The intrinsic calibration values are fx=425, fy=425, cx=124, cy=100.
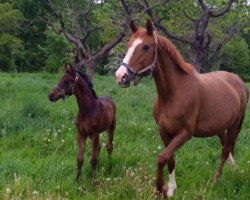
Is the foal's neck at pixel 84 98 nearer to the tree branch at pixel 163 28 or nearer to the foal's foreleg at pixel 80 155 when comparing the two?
the foal's foreleg at pixel 80 155

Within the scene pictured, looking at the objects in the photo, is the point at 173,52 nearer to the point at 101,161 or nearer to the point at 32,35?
the point at 101,161

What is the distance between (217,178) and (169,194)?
111 centimetres

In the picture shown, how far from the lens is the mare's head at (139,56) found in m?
4.85

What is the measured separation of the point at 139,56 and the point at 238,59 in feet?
186

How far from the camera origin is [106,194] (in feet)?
17.2

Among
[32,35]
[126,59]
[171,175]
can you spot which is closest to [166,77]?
[126,59]

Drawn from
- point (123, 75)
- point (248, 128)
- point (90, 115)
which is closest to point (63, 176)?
point (90, 115)

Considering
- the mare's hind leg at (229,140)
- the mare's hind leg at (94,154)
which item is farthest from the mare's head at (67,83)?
the mare's hind leg at (229,140)

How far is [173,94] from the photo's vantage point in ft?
18.2

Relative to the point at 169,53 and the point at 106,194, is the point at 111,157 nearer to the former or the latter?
the point at 106,194

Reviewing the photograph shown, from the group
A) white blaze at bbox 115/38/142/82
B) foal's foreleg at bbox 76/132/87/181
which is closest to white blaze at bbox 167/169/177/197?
foal's foreleg at bbox 76/132/87/181

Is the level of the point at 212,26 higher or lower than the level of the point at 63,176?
lower

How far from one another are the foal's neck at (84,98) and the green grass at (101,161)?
87 centimetres

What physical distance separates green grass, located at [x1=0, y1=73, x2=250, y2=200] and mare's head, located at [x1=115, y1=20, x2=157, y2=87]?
4.40 ft
